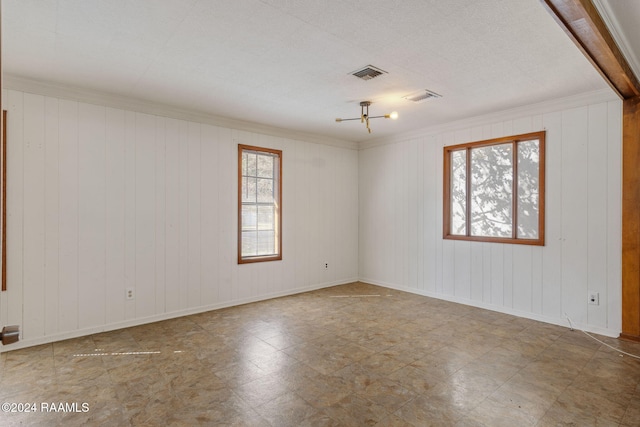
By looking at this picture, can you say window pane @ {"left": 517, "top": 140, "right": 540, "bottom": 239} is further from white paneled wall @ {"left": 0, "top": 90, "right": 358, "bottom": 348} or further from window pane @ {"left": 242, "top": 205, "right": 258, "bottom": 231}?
window pane @ {"left": 242, "top": 205, "right": 258, "bottom": 231}

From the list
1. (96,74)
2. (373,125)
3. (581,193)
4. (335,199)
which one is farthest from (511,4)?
(335,199)

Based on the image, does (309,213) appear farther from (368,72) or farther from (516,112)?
(516,112)

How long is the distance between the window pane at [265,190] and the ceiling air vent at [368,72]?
2514mm

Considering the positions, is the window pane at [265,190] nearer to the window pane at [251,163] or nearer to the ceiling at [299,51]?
the window pane at [251,163]

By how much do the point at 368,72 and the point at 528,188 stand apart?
105 inches

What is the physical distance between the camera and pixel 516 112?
4695 mm

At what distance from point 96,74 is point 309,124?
2.76 m

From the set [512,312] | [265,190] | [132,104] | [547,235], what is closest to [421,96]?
[547,235]

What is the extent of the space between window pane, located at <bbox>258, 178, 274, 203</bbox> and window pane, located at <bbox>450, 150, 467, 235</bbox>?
271 centimetres

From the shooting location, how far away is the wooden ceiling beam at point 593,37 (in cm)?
215

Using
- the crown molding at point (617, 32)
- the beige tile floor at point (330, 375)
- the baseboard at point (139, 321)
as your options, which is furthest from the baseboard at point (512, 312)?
the crown molding at point (617, 32)

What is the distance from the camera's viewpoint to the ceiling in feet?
8.34

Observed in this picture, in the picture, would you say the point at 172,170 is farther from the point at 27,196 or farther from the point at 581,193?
the point at 581,193

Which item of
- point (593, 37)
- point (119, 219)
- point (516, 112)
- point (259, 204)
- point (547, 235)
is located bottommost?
point (547, 235)
